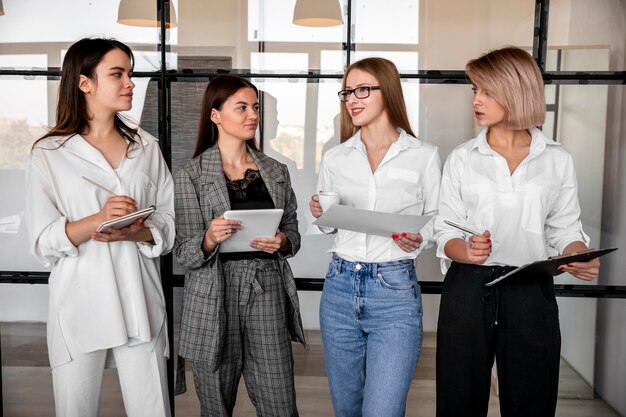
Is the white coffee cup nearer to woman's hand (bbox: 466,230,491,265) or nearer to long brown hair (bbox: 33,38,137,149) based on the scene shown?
woman's hand (bbox: 466,230,491,265)

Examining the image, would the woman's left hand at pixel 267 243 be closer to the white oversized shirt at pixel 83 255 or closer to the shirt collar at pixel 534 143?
the white oversized shirt at pixel 83 255

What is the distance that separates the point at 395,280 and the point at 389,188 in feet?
1.13

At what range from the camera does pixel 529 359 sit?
7.40 feet

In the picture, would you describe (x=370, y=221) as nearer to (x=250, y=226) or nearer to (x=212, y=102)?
(x=250, y=226)

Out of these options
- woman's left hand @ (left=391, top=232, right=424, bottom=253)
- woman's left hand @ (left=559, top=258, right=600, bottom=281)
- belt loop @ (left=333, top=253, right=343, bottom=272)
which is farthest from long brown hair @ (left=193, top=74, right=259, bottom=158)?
woman's left hand @ (left=559, top=258, right=600, bottom=281)

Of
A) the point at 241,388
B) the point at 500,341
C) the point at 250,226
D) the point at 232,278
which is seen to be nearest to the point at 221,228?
the point at 250,226

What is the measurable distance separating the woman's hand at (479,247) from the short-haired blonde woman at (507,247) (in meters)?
0.01

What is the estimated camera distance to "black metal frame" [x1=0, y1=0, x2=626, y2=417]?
3.26 m

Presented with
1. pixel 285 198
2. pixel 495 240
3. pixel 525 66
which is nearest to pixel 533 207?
pixel 495 240

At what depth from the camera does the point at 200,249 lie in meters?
2.57

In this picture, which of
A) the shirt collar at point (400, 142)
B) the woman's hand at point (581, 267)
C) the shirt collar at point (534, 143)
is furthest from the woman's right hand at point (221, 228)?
the woman's hand at point (581, 267)

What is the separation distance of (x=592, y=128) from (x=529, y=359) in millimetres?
1488

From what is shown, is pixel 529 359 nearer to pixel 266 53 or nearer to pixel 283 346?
pixel 283 346

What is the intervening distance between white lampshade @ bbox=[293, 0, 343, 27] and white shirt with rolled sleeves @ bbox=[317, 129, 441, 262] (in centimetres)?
95
